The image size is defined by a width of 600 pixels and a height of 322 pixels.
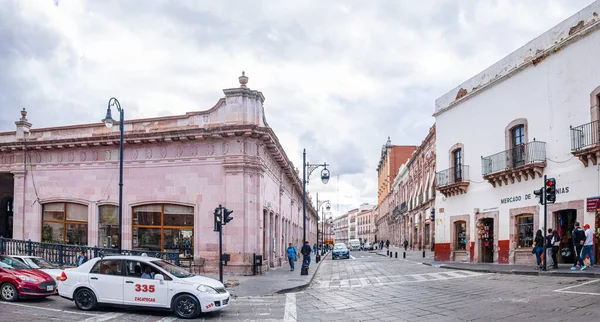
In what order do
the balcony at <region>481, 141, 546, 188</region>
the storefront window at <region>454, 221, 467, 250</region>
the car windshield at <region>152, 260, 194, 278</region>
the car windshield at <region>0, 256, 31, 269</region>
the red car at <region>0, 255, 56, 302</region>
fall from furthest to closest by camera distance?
the storefront window at <region>454, 221, 467, 250</region> < the balcony at <region>481, 141, 546, 188</region> < the car windshield at <region>0, 256, 31, 269</region> < the red car at <region>0, 255, 56, 302</region> < the car windshield at <region>152, 260, 194, 278</region>

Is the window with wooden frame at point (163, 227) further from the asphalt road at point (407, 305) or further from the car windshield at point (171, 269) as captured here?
the car windshield at point (171, 269)

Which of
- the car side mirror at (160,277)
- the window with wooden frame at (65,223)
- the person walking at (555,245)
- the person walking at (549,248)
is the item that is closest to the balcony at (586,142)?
the person walking at (555,245)

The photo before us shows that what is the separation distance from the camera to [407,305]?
12.5m

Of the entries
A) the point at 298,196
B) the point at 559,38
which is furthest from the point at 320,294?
the point at 298,196

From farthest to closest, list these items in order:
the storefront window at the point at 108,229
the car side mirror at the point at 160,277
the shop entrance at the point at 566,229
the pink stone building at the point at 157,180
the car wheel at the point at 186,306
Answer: the storefront window at the point at 108,229, the pink stone building at the point at 157,180, the shop entrance at the point at 566,229, the car side mirror at the point at 160,277, the car wheel at the point at 186,306

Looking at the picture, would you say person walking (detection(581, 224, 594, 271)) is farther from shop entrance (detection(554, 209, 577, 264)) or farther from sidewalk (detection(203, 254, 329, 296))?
Answer: sidewalk (detection(203, 254, 329, 296))

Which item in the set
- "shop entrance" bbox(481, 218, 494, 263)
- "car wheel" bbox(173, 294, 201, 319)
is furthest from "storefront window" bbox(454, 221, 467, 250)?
"car wheel" bbox(173, 294, 201, 319)

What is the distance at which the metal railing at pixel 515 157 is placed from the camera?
21.5 m

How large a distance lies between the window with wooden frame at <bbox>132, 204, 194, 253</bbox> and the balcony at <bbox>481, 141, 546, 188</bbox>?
48.7ft

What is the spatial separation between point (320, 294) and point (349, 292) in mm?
958

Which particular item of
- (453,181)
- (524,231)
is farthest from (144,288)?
(453,181)

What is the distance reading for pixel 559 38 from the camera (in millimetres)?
20625

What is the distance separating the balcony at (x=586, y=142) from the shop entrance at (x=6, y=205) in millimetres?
30630

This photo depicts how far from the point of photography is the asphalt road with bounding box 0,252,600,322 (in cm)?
1059
